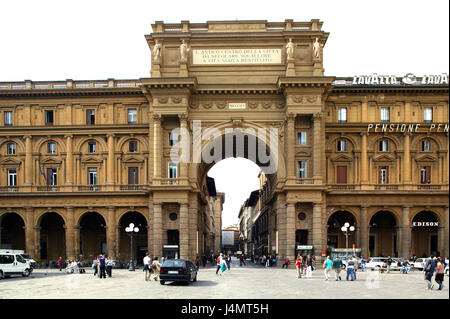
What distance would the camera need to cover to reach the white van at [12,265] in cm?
3831

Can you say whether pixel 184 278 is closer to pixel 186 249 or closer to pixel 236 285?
pixel 236 285

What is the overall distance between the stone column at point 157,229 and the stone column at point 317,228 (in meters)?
16.1

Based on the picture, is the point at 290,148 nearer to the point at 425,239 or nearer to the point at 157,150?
the point at 157,150

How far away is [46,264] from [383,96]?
1680 inches

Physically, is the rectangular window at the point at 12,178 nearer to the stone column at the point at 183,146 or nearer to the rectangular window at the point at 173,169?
the rectangular window at the point at 173,169

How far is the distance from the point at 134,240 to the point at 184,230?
9529 millimetres

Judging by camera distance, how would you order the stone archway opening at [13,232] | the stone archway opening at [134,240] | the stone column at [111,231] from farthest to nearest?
the stone archway opening at [13,232], the stone archway opening at [134,240], the stone column at [111,231]

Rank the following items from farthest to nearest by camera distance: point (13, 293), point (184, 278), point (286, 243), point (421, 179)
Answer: point (421, 179) < point (286, 243) < point (184, 278) < point (13, 293)

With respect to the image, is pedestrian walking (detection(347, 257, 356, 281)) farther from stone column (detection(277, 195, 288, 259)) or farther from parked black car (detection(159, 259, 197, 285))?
stone column (detection(277, 195, 288, 259))

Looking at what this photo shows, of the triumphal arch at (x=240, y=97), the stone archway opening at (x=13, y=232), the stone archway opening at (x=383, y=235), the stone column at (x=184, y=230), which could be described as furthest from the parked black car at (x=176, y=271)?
the stone archway opening at (x=13, y=232)

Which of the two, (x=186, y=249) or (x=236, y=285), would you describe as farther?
(x=186, y=249)

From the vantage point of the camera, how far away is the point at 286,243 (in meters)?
53.6

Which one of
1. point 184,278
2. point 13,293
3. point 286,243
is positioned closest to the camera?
point 13,293

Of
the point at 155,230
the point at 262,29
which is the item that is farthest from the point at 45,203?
the point at 262,29
